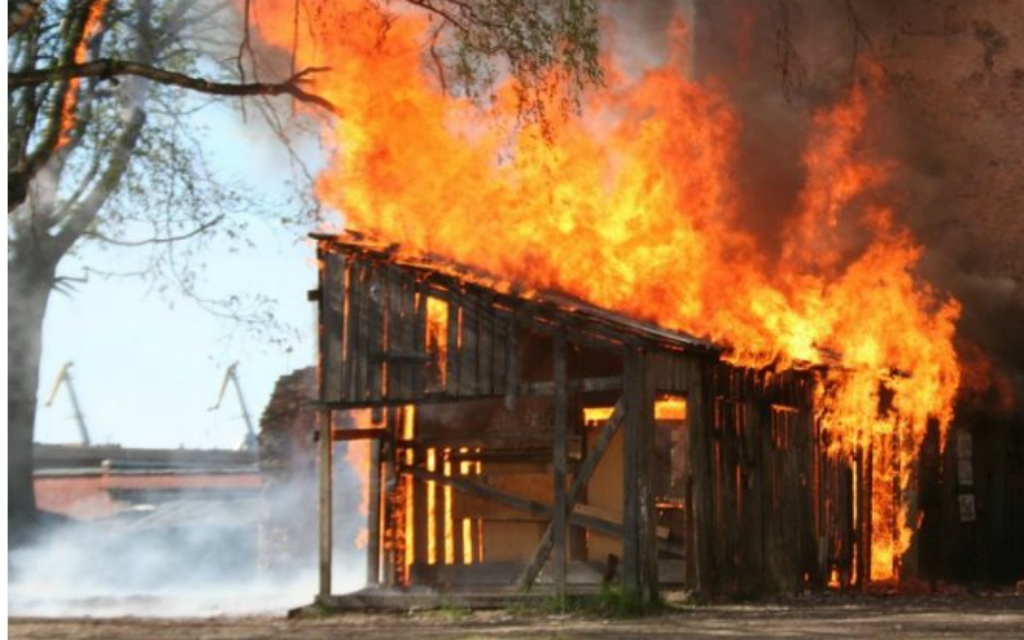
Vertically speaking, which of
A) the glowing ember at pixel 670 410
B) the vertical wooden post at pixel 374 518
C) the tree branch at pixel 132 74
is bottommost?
the vertical wooden post at pixel 374 518

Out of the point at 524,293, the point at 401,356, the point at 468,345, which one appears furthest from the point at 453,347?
the point at 524,293

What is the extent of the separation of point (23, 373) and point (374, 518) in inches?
536

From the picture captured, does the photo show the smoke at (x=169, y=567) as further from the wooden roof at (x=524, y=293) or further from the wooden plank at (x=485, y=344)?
the wooden roof at (x=524, y=293)

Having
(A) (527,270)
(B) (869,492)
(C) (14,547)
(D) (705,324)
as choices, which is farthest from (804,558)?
(C) (14,547)

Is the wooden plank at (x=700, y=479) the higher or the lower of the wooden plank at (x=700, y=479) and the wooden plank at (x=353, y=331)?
the lower

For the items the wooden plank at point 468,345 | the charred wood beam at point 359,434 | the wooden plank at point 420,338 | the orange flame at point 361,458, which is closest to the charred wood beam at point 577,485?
the wooden plank at point 468,345

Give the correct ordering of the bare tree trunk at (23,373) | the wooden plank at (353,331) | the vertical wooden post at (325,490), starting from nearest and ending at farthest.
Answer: the wooden plank at (353,331)
the vertical wooden post at (325,490)
the bare tree trunk at (23,373)

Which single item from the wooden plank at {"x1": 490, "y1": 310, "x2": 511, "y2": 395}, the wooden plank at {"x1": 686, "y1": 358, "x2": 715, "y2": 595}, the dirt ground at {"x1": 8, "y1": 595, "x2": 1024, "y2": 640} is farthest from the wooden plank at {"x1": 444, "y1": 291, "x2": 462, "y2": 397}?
the wooden plank at {"x1": 686, "y1": 358, "x2": 715, "y2": 595}

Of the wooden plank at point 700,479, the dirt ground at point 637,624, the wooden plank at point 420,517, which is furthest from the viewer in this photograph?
the wooden plank at point 420,517

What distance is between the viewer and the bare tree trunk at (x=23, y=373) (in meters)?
31.7

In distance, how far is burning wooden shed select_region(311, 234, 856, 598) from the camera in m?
18.9

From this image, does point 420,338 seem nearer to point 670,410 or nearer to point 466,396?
point 466,396

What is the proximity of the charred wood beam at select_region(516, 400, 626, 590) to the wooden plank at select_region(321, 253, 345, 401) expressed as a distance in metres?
3.55

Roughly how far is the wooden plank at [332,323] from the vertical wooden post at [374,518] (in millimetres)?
1500
